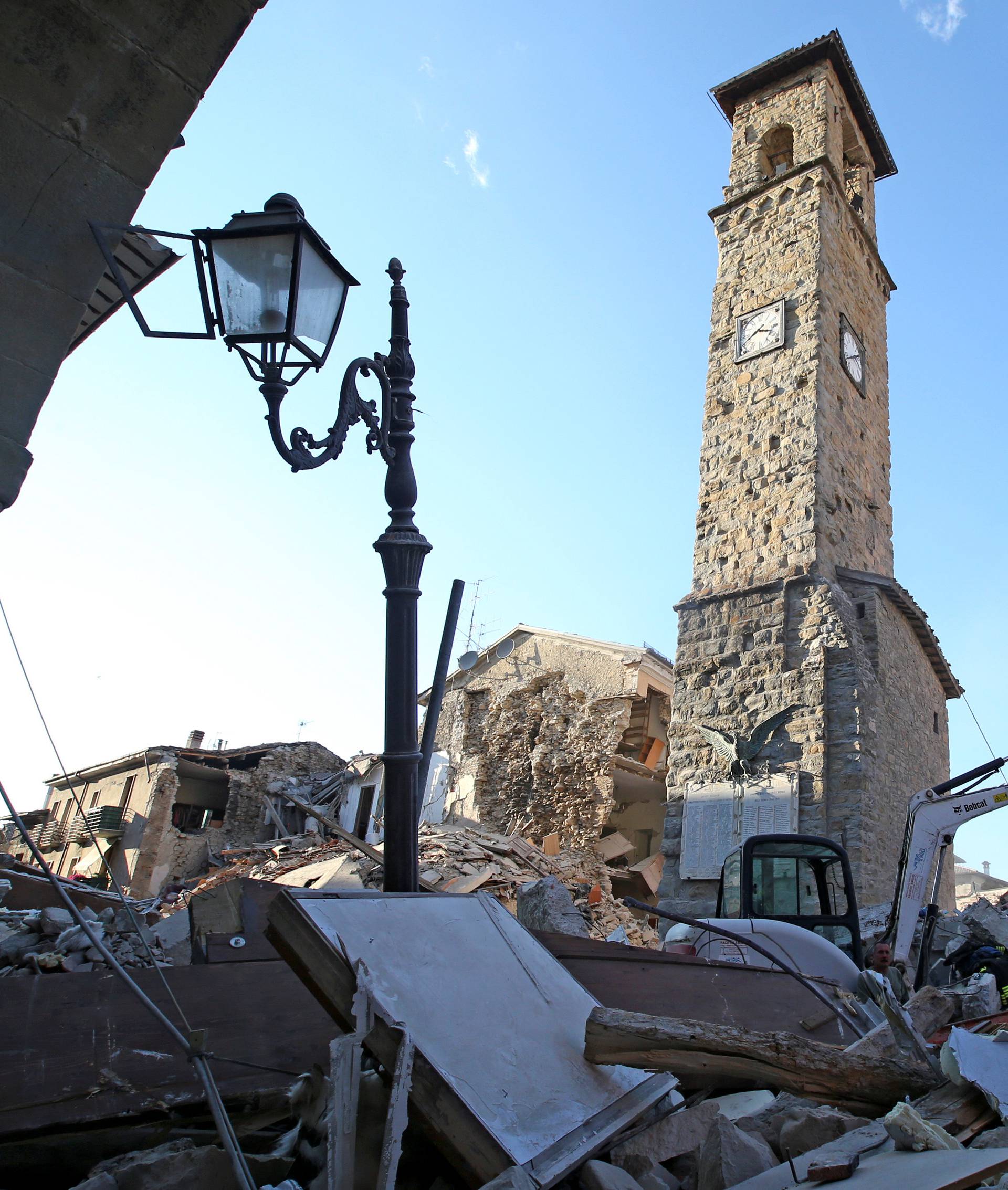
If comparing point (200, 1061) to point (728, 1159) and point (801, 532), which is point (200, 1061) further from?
point (801, 532)

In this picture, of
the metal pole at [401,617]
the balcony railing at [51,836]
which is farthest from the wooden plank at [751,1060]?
the balcony railing at [51,836]

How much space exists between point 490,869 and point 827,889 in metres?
6.42

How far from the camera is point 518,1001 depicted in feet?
8.03

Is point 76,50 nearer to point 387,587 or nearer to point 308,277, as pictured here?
point 308,277

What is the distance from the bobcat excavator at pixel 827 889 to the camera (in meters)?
5.48

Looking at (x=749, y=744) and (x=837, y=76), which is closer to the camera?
(x=749, y=744)

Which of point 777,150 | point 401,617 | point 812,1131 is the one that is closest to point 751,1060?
point 812,1131

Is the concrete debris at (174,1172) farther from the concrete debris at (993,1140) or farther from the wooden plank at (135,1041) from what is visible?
the concrete debris at (993,1140)

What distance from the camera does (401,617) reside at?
3969 millimetres

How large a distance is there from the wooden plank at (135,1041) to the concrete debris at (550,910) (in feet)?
8.31

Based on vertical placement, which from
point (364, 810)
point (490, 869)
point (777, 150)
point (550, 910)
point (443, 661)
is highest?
point (777, 150)

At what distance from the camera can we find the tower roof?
45.6 ft

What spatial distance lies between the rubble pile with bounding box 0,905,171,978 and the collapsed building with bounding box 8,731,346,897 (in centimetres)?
1686

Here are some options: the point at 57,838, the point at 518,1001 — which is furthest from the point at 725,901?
the point at 57,838
